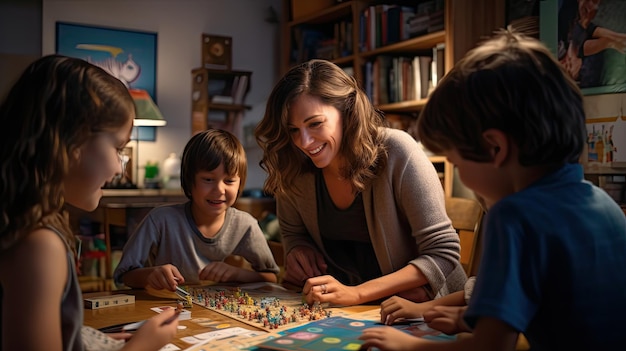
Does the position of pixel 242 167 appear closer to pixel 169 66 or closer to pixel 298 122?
pixel 298 122

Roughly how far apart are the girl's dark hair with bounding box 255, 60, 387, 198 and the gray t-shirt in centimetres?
36

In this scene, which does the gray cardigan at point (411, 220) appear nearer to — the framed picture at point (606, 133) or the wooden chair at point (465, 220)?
the wooden chair at point (465, 220)

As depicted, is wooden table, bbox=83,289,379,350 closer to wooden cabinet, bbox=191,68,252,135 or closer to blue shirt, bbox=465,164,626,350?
blue shirt, bbox=465,164,626,350

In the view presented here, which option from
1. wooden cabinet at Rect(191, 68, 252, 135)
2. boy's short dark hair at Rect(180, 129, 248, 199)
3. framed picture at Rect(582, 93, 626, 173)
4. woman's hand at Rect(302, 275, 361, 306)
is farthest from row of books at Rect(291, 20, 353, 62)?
woman's hand at Rect(302, 275, 361, 306)

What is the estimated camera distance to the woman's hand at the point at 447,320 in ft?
3.77

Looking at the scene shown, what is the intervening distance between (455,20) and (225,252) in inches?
89.8

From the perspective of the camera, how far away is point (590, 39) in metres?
3.02

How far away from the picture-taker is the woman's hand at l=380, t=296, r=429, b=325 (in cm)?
128

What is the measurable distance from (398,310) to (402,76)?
3051mm

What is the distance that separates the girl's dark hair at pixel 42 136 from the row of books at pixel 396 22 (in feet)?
10.4

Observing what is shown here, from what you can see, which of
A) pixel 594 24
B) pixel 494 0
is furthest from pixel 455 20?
pixel 594 24

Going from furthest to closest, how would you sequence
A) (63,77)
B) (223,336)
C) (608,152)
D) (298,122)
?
(608,152)
(298,122)
(223,336)
(63,77)

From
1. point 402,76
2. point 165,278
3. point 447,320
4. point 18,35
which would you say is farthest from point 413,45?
point 447,320

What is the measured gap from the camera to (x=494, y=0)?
12.2 feet
